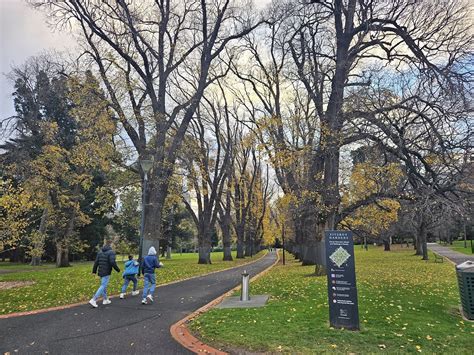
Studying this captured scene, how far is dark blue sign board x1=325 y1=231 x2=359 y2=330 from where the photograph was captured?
6738mm

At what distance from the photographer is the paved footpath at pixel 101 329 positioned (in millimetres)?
5961

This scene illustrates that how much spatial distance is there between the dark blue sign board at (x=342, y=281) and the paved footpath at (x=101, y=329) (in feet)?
9.27

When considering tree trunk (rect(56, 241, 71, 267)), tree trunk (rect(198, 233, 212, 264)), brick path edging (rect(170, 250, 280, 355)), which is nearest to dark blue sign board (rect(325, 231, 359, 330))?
brick path edging (rect(170, 250, 280, 355))

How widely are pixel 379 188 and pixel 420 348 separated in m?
13.3

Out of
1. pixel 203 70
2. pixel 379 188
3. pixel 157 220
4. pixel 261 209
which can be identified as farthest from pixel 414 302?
pixel 261 209

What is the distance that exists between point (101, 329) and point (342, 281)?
15.2ft

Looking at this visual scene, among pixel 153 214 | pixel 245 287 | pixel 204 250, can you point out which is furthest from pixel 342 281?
pixel 204 250

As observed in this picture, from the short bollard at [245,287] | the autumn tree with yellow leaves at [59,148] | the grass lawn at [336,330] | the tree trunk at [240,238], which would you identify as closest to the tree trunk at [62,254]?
the autumn tree with yellow leaves at [59,148]

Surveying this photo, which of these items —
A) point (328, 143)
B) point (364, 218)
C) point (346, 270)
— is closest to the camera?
point (346, 270)

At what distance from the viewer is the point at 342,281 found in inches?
272

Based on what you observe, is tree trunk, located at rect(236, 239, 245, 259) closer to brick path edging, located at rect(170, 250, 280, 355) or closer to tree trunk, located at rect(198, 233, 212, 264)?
tree trunk, located at rect(198, 233, 212, 264)

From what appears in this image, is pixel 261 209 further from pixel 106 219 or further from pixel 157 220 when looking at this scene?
pixel 157 220

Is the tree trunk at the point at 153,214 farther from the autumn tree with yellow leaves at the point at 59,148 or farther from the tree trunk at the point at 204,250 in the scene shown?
the tree trunk at the point at 204,250

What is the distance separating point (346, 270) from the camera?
6.90 meters
